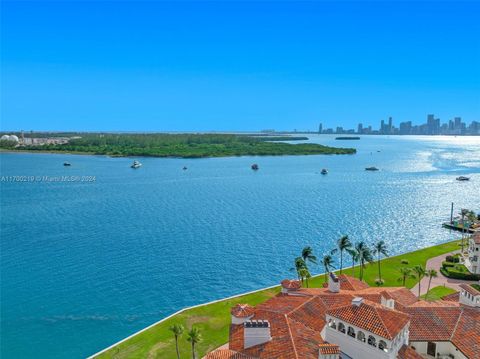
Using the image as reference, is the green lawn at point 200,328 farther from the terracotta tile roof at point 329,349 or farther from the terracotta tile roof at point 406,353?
the terracotta tile roof at point 406,353

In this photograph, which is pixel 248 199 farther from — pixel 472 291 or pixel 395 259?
pixel 472 291

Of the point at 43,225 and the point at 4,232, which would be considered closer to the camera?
the point at 4,232

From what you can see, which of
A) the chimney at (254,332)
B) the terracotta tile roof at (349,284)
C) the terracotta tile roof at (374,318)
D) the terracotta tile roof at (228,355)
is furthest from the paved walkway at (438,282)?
the terracotta tile roof at (228,355)

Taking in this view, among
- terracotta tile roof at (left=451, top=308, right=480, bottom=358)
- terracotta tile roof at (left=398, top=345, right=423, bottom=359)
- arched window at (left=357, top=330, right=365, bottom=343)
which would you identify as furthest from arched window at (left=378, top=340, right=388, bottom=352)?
terracotta tile roof at (left=451, top=308, right=480, bottom=358)

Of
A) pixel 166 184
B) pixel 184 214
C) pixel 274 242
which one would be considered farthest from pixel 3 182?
pixel 274 242

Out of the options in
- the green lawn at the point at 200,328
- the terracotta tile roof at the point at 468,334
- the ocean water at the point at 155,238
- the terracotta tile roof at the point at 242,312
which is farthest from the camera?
the ocean water at the point at 155,238

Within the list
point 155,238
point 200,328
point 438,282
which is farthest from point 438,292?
point 155,238

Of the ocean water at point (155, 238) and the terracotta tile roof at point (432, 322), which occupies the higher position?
the terracotta tile roof at point (432, 322)
